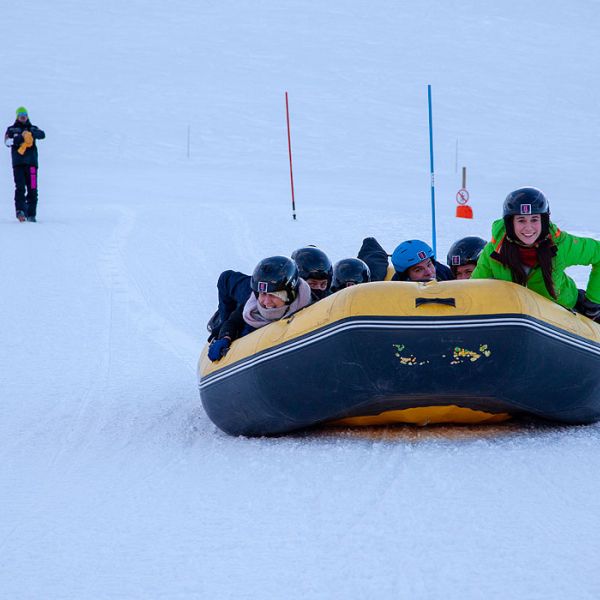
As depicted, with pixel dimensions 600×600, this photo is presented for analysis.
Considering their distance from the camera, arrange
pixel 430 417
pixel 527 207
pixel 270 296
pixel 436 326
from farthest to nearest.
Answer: pixel 270 296 < pixel 527 207 < pixel 430 417 < pixel 436 326

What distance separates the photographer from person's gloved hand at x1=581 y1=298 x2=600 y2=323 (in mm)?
5473

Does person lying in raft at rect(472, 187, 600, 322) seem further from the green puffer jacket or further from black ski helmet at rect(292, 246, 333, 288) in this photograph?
black ski helmet at rect(292, 246, 333, 288)

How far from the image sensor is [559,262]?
529 centimetres

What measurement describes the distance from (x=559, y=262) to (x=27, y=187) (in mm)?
11682

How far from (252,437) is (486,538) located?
2128 millimetres

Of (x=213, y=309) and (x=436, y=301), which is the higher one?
(x=436, y=301)

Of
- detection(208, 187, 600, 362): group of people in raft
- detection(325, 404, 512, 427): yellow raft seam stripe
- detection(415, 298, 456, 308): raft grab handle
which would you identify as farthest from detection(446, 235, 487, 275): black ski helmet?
detection(415, 298, 456, 308): raft grab handle

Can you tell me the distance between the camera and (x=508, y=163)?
26922mm

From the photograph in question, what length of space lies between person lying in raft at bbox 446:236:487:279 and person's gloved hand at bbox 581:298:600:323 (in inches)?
49.3

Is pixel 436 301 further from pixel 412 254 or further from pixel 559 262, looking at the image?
pixel 412 254

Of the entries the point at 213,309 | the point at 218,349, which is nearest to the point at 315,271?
the point at 218,349

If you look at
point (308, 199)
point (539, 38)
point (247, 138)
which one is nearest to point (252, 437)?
point (308, 199)

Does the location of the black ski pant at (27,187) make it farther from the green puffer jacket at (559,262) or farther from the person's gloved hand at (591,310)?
the person's gloved hand at (591,310)

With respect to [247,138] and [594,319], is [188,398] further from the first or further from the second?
[247,138]
